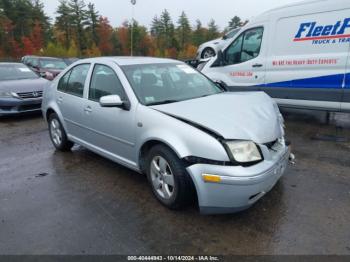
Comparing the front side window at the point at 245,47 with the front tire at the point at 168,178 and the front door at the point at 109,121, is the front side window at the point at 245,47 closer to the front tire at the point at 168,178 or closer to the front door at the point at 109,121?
the front door at the point at 109,121

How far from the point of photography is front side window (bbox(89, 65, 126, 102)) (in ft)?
12.3

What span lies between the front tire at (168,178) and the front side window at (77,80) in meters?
1.84

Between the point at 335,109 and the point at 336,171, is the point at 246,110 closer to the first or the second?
the point at 336,171

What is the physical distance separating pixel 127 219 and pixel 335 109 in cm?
451

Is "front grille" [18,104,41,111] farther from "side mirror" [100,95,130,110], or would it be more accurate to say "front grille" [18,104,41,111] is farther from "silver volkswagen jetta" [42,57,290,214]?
"side mirror" [100,95,130,110]

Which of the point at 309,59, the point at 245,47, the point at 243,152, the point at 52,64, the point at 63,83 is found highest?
the point at 245,47

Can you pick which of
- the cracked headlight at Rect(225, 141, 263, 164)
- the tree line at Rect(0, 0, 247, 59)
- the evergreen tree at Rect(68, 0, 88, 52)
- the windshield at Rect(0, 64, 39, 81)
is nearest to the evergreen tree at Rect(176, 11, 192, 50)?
the tree line at Rect(0, 0, 247, 59)

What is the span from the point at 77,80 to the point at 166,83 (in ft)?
5.13

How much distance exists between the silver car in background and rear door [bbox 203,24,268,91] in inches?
192

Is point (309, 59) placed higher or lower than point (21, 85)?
higher

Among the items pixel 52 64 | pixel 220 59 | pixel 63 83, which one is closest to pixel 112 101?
pixel 63 83

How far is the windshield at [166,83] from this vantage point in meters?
3.60

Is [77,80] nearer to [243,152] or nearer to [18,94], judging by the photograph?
[243,152]

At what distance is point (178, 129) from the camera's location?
114 inches
